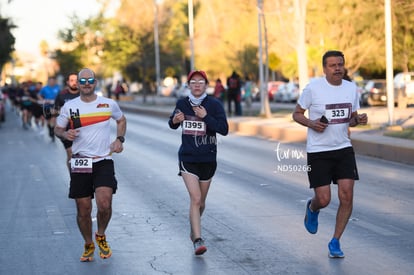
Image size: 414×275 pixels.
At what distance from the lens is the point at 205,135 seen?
8.91 m

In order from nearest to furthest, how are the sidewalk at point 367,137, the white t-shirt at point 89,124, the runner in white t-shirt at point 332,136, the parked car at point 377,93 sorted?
the runner in white t-shirt at point 332,136, the white t-shirt at point 89,124, the sidewalk at point 367,137, the parked car at point 377,93

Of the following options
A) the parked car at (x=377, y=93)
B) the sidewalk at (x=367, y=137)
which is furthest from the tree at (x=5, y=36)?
the sidewalk at (x=367, y=137)

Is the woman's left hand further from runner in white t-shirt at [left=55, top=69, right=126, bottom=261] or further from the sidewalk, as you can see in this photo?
the sidewalk

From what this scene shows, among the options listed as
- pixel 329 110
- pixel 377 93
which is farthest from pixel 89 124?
pixel 377 93

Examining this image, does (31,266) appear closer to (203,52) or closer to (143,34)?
Result: (143,34)

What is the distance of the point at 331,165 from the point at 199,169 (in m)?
1.28

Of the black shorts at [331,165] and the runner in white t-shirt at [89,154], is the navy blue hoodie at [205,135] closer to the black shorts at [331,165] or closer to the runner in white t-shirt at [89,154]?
the runner in white t-shirt at [89,154]

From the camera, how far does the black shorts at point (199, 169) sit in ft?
29.1

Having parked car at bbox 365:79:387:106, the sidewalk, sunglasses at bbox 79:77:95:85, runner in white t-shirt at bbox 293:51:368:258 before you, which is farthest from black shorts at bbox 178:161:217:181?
parked car at bbox 365:79:387:106

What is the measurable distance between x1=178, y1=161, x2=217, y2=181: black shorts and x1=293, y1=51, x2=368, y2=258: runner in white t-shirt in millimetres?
992

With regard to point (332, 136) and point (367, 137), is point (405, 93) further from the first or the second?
point (332, 136)

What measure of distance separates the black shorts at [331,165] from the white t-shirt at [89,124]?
6.37 ft

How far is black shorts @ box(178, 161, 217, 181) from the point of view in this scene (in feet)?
29.1

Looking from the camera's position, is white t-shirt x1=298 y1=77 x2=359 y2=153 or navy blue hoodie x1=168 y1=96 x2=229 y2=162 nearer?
white t-shirt x1=298 y1=77 x2=359 y2=153
